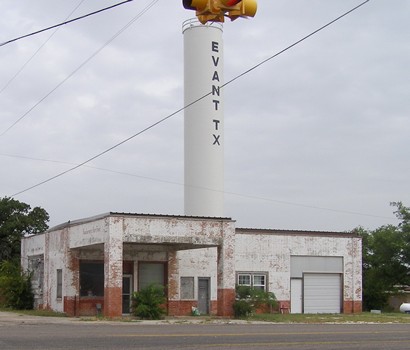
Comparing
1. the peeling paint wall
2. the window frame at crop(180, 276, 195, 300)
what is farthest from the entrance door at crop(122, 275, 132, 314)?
the peeling paint wall

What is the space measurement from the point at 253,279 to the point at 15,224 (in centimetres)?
2613

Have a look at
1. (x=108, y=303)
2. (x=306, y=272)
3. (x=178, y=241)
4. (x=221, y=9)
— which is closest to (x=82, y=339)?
(x=221, y=9)

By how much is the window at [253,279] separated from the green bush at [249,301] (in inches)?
71.7

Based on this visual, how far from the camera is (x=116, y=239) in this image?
1356 inches

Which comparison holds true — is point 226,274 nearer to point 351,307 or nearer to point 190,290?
point 190,290

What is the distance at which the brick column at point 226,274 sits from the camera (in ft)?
120

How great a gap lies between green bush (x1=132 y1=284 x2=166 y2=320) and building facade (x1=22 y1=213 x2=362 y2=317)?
1055mm

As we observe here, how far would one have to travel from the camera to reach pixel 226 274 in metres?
36.8

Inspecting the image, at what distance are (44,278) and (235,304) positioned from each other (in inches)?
499

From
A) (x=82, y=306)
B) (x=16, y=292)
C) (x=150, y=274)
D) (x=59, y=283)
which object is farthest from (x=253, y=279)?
(x=16, y=292)

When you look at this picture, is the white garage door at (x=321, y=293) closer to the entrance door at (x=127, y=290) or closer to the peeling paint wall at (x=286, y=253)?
the peeling paint wall at (x=286, y=253)

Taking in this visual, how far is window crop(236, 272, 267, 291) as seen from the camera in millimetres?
43672

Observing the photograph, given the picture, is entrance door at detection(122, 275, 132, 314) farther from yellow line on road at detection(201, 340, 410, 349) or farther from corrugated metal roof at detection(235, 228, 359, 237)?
Answer: yellow line on road at detection(201, 340, 410, 349)

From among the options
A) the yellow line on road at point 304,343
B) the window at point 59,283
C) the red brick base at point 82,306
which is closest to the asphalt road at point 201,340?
the yellow line on road at point 304,343
